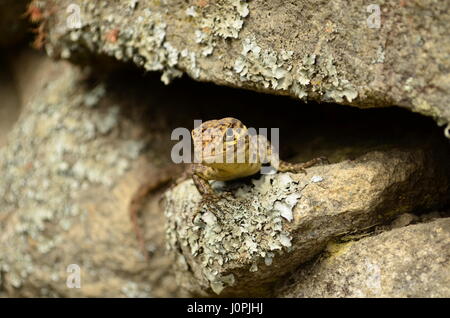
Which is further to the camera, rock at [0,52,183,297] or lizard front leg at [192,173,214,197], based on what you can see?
rock at [0,52,183,297]

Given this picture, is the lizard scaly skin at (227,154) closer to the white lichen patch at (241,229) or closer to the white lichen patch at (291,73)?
the white lichen patch at (241,229)

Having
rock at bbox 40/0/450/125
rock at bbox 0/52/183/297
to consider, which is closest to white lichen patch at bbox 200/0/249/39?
rock at bbox 40/0/450/125

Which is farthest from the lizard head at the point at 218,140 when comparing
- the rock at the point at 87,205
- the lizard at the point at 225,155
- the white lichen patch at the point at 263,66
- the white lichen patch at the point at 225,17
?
the rock at the point at 87,205

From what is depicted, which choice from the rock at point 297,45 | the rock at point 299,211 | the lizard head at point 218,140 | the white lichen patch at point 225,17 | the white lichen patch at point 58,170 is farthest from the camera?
the white lichen patch at point 58,170
